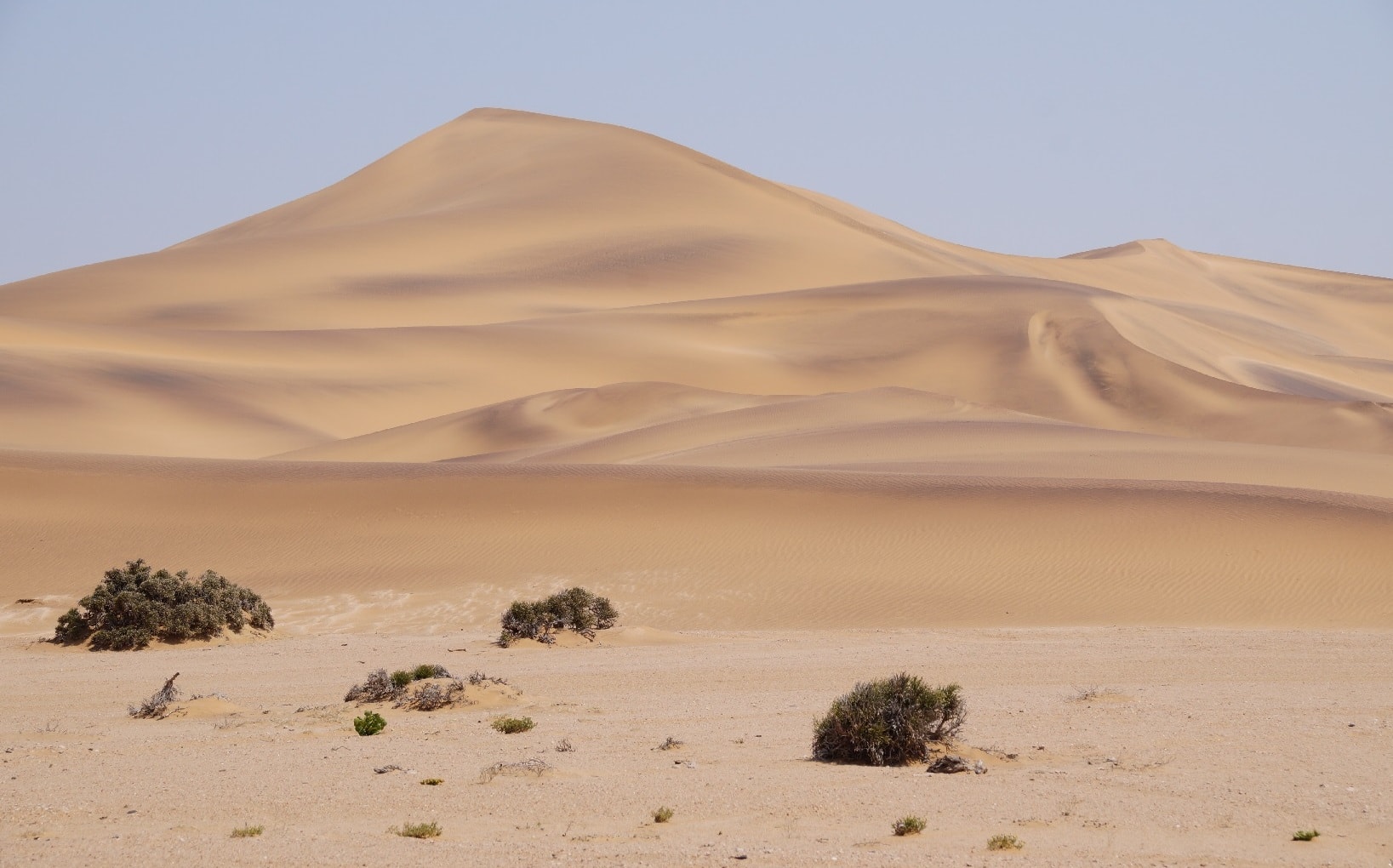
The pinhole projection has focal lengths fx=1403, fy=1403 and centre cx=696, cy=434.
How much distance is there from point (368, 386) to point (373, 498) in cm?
2859

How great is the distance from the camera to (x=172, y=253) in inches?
3159

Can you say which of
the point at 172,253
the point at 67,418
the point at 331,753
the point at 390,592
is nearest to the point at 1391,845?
the point at 331,753

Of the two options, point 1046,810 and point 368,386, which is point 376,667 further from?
point 368,386

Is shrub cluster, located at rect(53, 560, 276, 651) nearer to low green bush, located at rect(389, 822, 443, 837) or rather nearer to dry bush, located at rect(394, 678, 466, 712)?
dry bush, located at rect(394, 678, 466, 712)

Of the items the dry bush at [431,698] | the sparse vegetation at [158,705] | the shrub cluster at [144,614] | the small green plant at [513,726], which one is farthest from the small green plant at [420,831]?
the shrub cluster at [144,614]

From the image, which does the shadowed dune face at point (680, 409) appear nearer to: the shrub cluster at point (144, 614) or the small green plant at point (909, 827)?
the shrub cluster at point (144, 614)

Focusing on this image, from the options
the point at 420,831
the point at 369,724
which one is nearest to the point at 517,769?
the point at 420,831

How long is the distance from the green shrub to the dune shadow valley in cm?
11

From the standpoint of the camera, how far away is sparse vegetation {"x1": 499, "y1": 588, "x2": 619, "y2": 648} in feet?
55.0

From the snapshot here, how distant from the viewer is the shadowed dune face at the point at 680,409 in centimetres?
2158

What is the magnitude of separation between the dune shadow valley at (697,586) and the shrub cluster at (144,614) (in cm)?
7

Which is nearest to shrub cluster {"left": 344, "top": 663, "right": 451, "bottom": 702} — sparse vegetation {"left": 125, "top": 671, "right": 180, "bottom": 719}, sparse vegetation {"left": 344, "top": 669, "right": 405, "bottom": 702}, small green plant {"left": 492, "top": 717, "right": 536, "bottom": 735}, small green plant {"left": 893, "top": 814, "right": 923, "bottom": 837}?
sparse vegetation {"left": 344, "top": 669, "right": 405, "bottom": 702}

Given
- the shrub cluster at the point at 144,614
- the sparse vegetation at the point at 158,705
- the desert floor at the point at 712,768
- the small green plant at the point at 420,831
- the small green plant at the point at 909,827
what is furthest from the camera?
the shrub cluster at the point at 144,614

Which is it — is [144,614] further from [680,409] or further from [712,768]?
[680,409]
